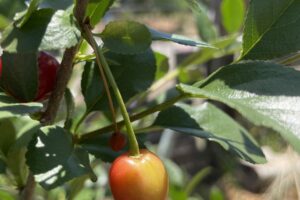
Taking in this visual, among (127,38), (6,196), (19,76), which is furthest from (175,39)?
(6,196)

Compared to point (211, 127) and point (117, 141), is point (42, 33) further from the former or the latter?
point (211, 127)

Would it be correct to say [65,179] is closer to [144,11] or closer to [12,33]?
[12,33]

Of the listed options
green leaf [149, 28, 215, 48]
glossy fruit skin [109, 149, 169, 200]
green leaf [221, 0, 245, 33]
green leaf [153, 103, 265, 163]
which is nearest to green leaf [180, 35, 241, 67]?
green leaf [221, 0, 245, 33]

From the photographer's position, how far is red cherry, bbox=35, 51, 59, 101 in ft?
1.87

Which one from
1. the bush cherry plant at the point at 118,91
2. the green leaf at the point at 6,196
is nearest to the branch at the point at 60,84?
the bush cherry plant at the point at 118,91

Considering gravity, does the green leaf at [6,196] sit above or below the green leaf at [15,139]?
below

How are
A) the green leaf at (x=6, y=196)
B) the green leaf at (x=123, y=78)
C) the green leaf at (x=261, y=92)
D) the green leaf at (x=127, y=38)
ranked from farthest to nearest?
the green leaf at (x=6, y=196), the green leaf at (x=123, y=78), the green leaf at (x=127, y=38), the green leaf at (x=261, y=92)

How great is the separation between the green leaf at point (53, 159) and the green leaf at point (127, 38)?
0.10 meters

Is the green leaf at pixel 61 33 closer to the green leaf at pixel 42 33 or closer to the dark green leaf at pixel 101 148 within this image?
the green leaf at pixel 42 33

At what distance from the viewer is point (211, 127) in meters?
0.64

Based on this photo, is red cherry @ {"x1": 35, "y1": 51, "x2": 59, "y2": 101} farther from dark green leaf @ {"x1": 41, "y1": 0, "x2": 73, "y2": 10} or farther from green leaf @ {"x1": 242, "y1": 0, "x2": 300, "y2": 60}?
green leaf @ {"x1": 242, "y1": 0, "x2": 300, "y2": 60}

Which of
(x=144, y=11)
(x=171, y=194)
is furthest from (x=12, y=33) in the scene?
(x=144, y=11)

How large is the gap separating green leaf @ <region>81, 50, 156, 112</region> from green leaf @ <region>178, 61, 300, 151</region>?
137 millimetres

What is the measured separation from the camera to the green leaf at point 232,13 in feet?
3.21
